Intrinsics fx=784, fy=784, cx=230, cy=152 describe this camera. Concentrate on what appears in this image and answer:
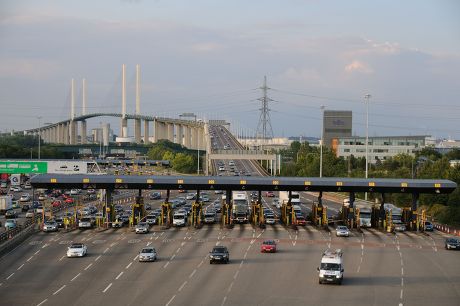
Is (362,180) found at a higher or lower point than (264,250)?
higher

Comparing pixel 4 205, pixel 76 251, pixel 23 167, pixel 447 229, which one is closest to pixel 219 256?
pixel 76 251

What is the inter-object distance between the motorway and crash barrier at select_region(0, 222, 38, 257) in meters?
0.54

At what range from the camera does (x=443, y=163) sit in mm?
94188

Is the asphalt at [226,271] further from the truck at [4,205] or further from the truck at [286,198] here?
the truck at [286,198]

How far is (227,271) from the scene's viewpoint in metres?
39.5

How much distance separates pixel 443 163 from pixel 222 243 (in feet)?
167

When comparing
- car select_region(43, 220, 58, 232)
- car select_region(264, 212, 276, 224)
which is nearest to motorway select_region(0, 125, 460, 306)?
car select_region(43, 220, 58, 232)

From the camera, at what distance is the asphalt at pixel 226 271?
106ft

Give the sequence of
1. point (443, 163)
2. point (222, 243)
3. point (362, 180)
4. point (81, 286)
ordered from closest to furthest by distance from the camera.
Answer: point (81, 286) < point (222, 243) < point (362, 180) < point (443, 163)

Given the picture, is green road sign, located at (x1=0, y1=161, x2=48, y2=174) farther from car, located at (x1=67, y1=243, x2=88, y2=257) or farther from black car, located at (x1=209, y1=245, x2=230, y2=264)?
black car, located at (x1=209, y1=245, x2=230, y2=264)

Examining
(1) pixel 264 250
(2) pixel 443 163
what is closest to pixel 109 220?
(1) pixel 264 250

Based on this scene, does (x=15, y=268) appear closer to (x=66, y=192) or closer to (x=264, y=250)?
(x=264, y=250)

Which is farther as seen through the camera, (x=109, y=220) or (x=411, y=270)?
(x=109, y=220)

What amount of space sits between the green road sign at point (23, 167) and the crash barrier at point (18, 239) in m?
17.7
